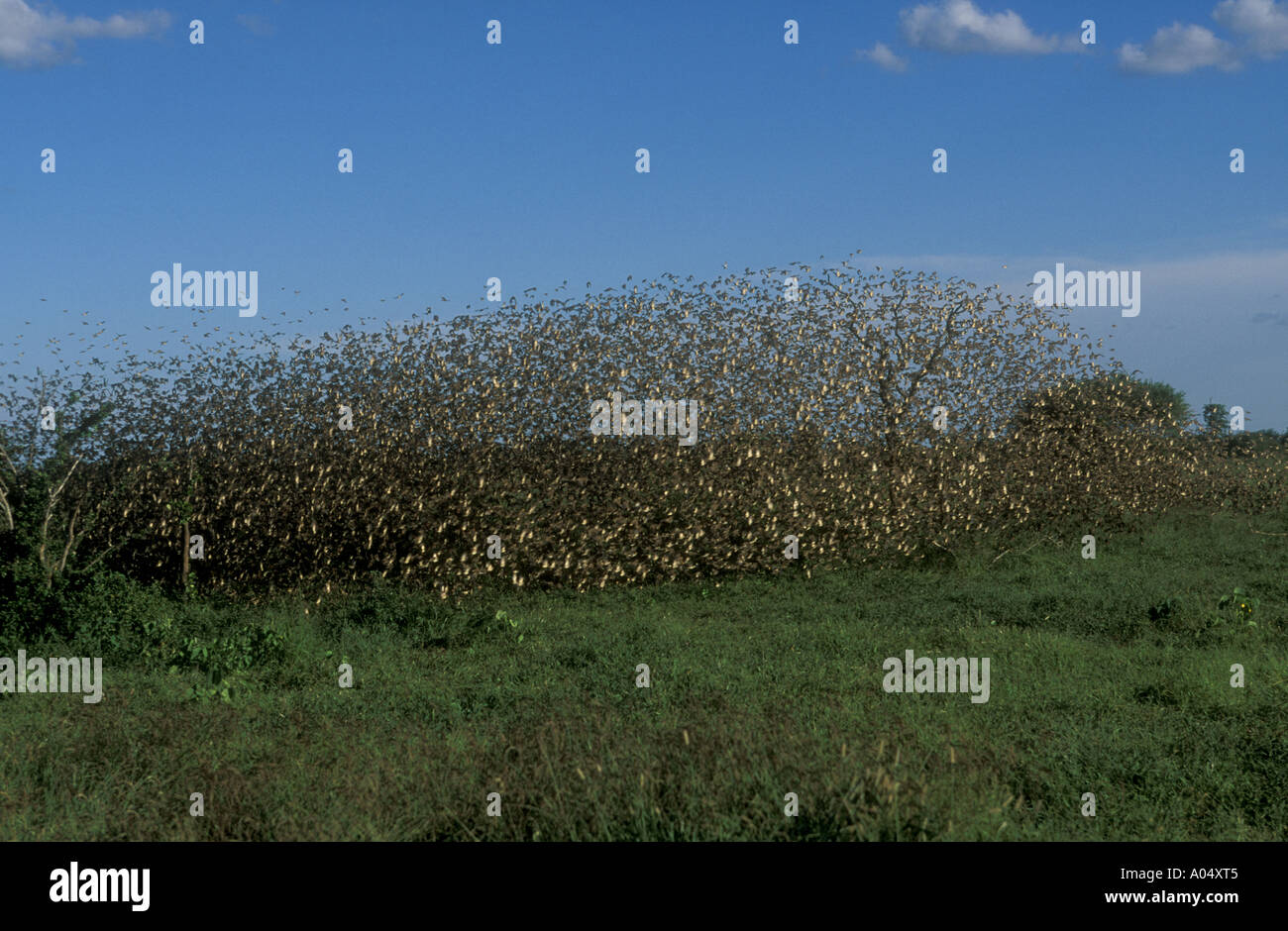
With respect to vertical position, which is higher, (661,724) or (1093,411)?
(1093,411)

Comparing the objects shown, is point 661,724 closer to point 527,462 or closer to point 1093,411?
point 527,462

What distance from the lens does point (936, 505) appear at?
55.6 ft

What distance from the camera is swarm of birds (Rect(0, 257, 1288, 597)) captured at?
14008 millimetres

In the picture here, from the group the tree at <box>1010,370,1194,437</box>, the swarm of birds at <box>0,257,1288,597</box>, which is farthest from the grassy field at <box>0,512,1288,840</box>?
the tree at <box>1010,370,1194,437</box>

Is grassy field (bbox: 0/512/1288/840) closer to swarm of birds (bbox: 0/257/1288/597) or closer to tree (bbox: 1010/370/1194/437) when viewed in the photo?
swarm of birds (bbox: 0/257/1288/597)

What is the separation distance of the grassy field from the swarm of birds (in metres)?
1.24

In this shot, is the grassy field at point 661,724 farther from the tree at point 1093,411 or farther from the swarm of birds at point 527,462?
the tree at point 1093,411

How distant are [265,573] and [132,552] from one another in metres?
2.32

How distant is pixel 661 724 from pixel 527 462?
7.57 m

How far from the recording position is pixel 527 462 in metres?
14.2

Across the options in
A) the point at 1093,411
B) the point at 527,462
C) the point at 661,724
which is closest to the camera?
the point at 661,724

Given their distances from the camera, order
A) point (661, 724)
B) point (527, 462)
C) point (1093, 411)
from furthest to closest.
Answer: point (1093, 411), point (527, 462), point (661, 724)

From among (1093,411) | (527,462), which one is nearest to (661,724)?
(527,462)
